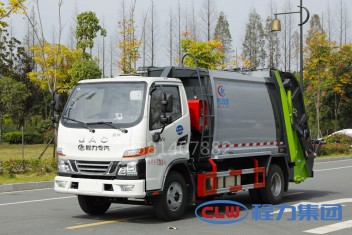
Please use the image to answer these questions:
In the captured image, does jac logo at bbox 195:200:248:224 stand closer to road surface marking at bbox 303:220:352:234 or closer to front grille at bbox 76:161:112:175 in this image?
road surface marking at bbox 303:220:352:234

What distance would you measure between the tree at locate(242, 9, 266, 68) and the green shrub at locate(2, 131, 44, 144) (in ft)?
58.6

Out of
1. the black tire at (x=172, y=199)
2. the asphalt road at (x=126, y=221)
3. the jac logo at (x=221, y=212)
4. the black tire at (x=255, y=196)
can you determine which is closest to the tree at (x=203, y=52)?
the asphalt road at (x=126, y=221)

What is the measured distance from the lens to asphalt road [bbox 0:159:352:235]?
8.95m

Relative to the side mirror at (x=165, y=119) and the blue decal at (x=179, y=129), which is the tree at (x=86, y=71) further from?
the side mirror at (x=165, y=119)

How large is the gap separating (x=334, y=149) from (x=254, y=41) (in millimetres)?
19797

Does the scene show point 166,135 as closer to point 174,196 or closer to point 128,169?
point 128,169

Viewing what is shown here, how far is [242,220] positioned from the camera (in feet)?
32.8

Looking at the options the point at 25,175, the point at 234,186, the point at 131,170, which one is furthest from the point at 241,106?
the point at 25,175

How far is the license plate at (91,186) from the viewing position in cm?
923

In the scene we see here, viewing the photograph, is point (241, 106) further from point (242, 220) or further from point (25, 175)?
point (25, 175)

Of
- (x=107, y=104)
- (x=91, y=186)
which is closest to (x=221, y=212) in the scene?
(x=91, y=186)

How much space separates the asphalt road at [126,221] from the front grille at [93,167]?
86 centimetres

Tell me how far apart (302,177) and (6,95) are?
34.0 metres

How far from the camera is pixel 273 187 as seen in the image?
1248 centimetres
